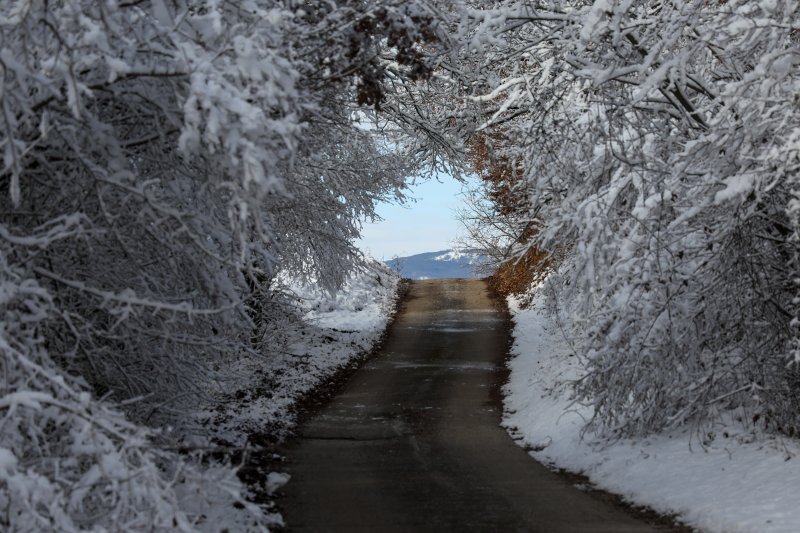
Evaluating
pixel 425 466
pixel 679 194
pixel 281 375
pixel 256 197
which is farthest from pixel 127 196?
pixel 281 375

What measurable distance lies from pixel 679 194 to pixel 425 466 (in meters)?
4.84

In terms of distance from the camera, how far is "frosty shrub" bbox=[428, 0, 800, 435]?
27.7 feet

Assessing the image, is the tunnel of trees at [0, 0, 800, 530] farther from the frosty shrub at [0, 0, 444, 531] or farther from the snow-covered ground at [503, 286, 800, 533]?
the snow-covered ground at [503, 286, 800, 533]

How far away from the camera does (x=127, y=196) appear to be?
6434 mm

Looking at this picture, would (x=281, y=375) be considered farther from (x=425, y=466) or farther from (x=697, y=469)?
(x=697, y=469)

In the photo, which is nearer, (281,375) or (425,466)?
(425,466)

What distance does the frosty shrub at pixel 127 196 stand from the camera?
17.8ft

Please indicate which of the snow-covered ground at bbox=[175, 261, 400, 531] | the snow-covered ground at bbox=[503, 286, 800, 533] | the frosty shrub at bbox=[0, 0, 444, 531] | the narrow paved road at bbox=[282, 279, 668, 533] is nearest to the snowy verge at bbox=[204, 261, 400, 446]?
the snow-covered ground at bbox=[175, 261, 400, 531]

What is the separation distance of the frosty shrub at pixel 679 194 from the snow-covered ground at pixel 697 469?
33cm

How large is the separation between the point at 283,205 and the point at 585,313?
6.60 m

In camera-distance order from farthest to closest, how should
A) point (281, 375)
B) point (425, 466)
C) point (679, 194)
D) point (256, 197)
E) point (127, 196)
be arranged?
1. point (281, 375)
2. point (425, 466)
3. point (679, 194)
4. point (127, 196)
5. point (256, 197)

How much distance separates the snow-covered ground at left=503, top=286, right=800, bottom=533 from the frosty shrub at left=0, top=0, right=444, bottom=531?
15.7 feet

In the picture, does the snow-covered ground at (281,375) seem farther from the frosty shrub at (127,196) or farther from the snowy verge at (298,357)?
the frosty shrub at (127,196)

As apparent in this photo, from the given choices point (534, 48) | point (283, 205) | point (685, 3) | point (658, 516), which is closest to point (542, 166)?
point (534, 48)
